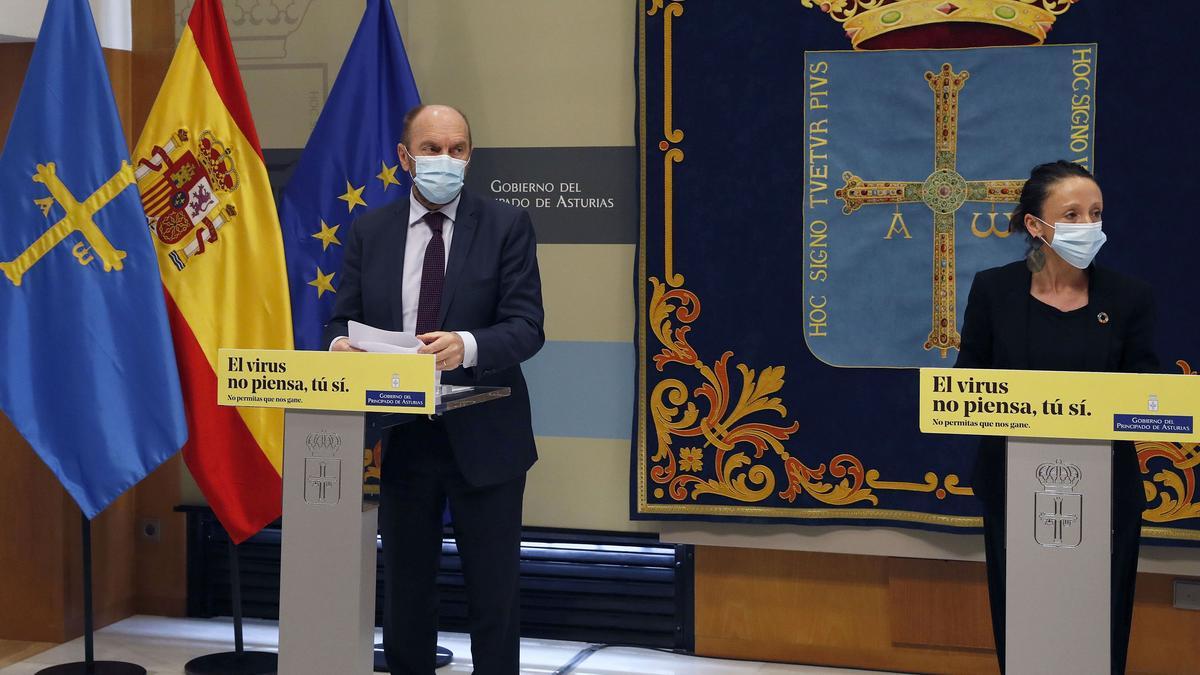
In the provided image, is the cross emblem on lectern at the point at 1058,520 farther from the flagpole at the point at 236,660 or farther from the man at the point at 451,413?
the flagpole at the point at 236,660

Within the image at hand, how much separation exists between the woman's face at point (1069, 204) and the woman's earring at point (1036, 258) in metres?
0.04

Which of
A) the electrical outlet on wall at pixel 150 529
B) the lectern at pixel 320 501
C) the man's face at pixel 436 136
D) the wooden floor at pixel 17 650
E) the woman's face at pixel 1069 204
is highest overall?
the man's face at pixel 436 136

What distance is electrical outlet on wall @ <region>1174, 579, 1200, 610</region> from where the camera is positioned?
346cm

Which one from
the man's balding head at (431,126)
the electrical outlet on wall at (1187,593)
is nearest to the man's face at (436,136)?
the man's balding head at (431,126)

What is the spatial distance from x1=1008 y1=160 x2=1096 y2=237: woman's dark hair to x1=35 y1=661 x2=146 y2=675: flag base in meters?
2.84

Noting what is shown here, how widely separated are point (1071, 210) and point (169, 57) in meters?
3.09

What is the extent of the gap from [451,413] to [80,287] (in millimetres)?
1599

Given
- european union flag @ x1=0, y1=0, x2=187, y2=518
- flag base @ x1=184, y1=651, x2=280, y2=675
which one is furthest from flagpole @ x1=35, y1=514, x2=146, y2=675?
european union flag @ x1=0, y1=0, x2=187, y2=518

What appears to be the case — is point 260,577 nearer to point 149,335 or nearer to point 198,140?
point 149,335

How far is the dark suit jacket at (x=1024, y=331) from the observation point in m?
2.47

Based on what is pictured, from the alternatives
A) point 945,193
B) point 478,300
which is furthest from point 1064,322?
point 478,300

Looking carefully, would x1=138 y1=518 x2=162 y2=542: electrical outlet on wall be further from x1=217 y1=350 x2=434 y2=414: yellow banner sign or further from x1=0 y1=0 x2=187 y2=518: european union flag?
x1=217 y1=350 x2=434 y2=414: yellow banner sign

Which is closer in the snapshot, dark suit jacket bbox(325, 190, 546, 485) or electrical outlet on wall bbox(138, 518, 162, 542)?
dark suit jacket bbox(325, 190, 546, 485)

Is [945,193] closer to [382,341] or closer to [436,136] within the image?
[436,136]
